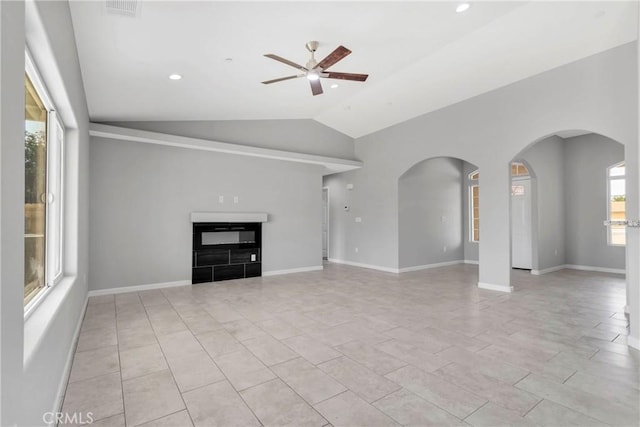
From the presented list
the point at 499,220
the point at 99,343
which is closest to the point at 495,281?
the point at 499,220

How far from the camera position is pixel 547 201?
7504mm

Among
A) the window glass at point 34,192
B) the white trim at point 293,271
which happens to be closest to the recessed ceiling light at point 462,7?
the window glass at point 34,192

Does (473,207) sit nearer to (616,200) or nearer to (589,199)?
(589,199)

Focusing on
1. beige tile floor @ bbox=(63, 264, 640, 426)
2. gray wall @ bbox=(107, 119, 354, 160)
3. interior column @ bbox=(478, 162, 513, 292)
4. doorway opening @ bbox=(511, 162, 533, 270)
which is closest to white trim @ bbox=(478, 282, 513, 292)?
interior column @ bbox=(478, 162, 513, 292)

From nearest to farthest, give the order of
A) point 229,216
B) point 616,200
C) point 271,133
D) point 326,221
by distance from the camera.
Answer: point 229,216, point 271,133, point 616,200, point 326,221

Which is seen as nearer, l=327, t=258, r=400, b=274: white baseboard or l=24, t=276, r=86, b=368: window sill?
l=24, t=276, r=86, b=368: window sill

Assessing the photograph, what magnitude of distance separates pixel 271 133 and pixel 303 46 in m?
3.37

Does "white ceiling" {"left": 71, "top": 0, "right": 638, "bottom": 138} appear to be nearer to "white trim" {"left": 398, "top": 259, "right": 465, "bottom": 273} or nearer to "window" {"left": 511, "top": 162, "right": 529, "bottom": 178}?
"window" {"left": 511, "top": 162, "right": 529, "bottom": 178}

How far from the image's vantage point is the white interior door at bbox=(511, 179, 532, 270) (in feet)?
24.3

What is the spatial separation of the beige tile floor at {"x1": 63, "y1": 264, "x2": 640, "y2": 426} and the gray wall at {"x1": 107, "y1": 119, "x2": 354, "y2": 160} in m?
2.96

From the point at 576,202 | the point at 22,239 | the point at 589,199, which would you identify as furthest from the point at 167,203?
the point at 589,199

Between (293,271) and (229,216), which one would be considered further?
(293,271)

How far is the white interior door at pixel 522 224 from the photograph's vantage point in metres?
7.42

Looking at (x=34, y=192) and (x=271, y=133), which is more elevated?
(x=271, y=133)
